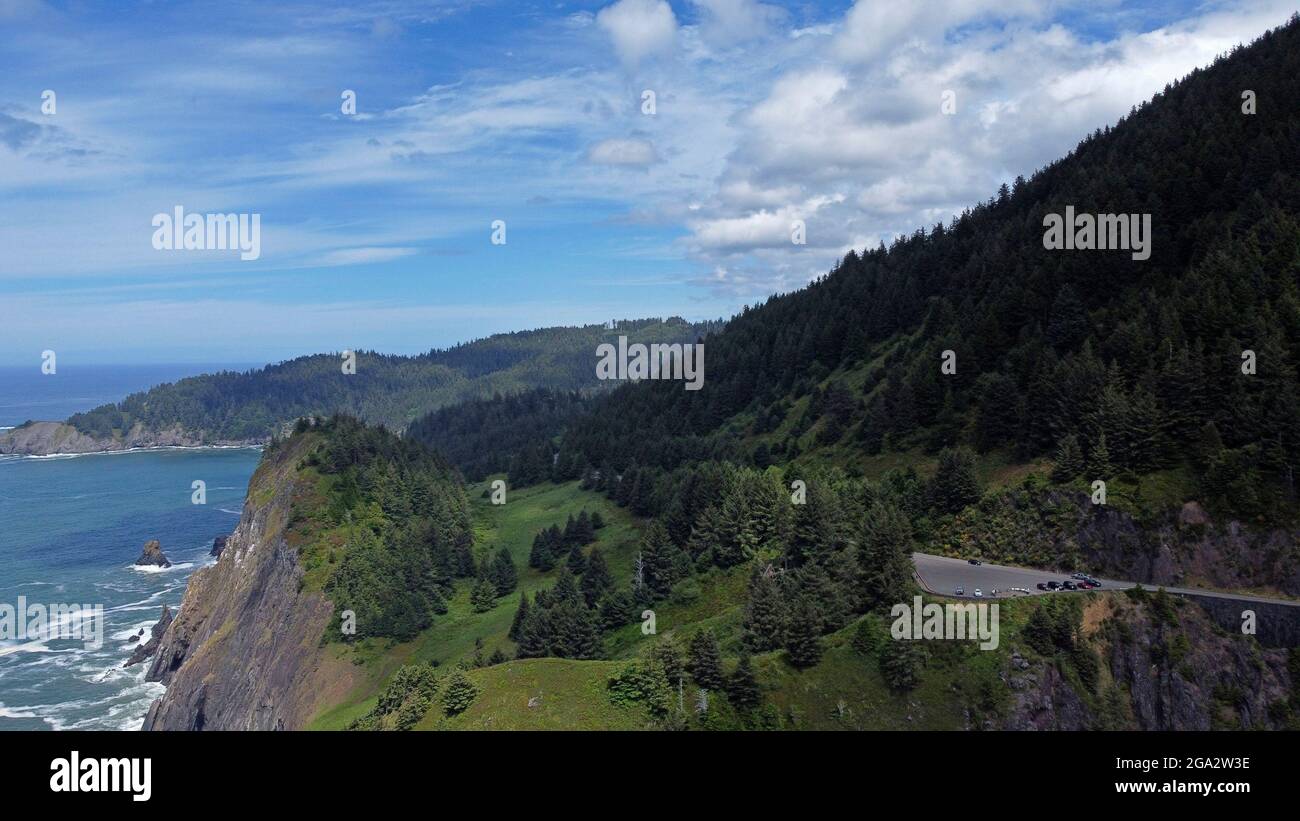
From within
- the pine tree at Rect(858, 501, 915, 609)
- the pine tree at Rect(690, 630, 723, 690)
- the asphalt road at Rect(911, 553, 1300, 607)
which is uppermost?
the pine tree at Rect(858, 501, 915, 609)

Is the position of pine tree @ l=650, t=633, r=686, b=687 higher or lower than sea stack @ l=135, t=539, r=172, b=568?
higher

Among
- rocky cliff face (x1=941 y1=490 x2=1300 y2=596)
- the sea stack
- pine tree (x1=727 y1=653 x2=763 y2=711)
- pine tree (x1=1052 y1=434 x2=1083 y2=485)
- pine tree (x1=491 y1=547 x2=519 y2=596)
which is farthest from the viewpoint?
the sea stack

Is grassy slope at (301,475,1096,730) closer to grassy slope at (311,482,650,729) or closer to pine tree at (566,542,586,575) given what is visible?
grassy slope at (311,482,650,729)

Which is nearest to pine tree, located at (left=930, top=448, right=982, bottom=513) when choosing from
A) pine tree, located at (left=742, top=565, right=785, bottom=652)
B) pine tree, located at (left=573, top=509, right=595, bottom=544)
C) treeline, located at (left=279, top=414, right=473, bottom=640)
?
pine tree, located at (left=742, top=565, right=785, bottom=652)

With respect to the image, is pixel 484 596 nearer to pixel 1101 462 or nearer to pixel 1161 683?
pixel 1101 462

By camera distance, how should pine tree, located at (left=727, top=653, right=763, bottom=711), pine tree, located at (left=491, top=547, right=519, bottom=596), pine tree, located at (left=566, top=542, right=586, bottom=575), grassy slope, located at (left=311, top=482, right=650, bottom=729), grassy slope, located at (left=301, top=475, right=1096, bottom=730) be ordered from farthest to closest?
pine tree, located at (left=491, top=547, right=519, bottom=596) < pine tree, located at (left=566, top=542, right=586, bottom=575) < grassy slope, located at (left=311, top=482, right=650, bottom=729) < pine tree, located at (left=727, top=653, right=763, bottom=711) < grassy slope, located at (left=301, top=475, right=1096, bottom=730)

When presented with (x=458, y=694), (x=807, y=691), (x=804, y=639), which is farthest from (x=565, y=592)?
(x=807, y=691)

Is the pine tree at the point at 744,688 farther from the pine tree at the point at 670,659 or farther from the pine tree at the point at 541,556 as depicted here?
the pine tree at the point at 541,556
